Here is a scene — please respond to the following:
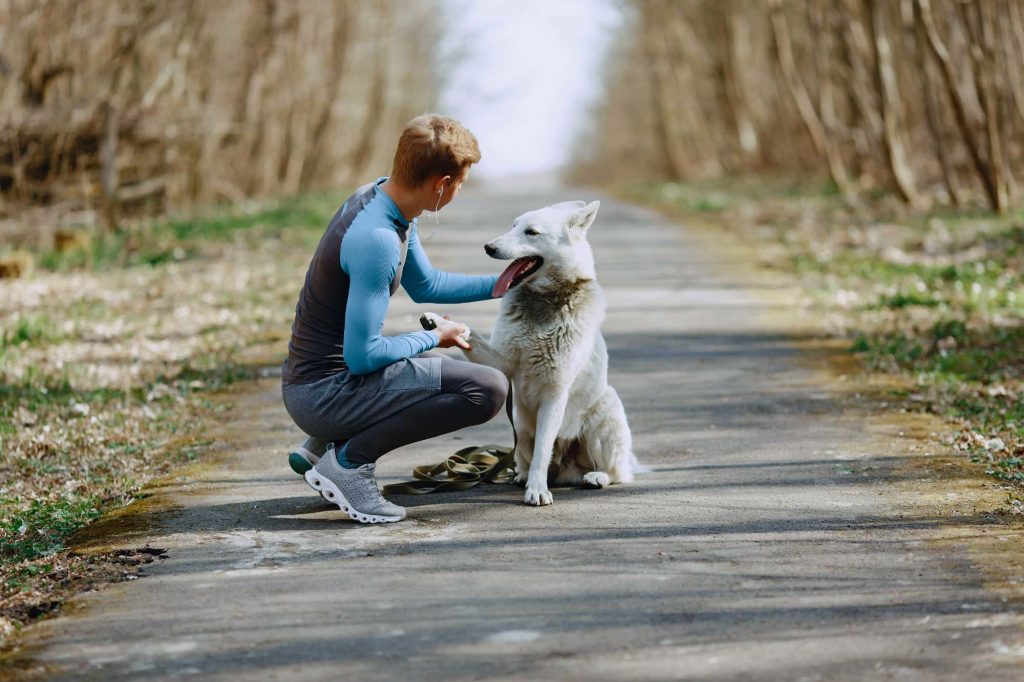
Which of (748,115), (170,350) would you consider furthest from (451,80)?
(170,350)

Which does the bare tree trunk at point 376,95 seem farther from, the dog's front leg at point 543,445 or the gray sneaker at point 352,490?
the gray sneaker at point 352,490

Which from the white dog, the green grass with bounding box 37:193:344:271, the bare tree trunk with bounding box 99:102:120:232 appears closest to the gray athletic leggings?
the white dog

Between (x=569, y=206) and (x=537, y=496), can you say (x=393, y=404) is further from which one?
(x=569, y=206)

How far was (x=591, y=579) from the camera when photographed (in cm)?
518

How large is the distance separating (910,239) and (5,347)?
12.2m

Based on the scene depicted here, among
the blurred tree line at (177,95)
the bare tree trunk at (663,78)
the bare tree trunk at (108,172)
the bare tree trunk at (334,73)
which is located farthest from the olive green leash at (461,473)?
the bare tree trunk at (663,78)

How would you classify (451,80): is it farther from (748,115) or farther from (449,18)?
(748,115)

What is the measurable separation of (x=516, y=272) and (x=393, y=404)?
914 millimetres

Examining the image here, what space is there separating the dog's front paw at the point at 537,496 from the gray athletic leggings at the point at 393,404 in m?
0.49

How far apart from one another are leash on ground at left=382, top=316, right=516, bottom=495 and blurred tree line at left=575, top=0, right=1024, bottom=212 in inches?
530

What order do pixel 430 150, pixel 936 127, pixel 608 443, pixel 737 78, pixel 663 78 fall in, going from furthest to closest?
1. pixel 663 78
2. pixel 737 78
3. pixel 936 127
4. pixel 608 443
5. pixel 430 150

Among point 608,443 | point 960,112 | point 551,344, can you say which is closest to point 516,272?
point 551,344

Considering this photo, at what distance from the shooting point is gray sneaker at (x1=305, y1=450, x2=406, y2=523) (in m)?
6.09

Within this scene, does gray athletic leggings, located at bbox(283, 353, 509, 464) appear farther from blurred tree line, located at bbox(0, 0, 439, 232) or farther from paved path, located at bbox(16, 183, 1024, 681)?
blurred tree line, located at bbox(0, 0, 439, 232)
